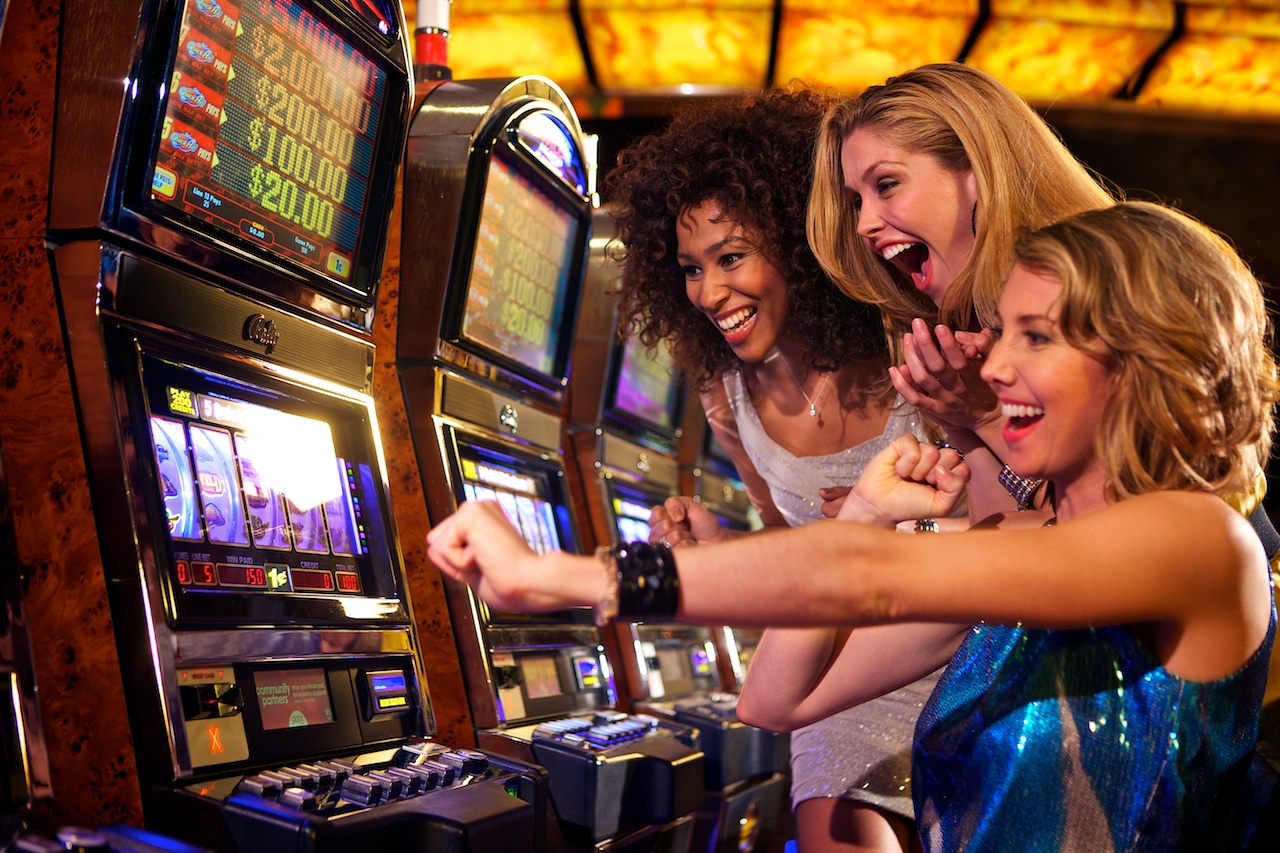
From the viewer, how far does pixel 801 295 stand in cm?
278

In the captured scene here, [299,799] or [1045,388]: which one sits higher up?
[1045,388]

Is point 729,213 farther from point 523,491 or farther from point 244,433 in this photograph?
point 244,433

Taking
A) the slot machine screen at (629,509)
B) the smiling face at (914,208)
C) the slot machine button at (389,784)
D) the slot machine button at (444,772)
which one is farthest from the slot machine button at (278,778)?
the slot machine screen at (629,509)

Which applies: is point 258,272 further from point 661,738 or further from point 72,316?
point 661,738

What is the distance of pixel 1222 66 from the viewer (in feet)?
19.9

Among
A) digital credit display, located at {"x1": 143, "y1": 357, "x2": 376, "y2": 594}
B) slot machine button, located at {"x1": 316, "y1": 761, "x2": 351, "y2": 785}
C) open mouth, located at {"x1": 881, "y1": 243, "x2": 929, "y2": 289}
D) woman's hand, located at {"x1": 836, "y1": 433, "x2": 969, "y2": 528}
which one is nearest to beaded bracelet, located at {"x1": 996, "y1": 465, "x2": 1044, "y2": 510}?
woman's hand, located at {"x1": 836, "y1": 433, "x2": 969, "y2": 528}

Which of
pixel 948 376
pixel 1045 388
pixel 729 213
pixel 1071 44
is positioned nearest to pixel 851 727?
pixel 948 376

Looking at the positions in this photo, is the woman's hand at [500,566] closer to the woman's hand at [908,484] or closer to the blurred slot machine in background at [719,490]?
the woman's hand at [908,484]

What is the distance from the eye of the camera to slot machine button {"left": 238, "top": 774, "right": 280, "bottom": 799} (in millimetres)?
1587

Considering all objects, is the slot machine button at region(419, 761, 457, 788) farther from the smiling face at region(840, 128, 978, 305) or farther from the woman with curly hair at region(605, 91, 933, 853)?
the smiling face at region(840, 128, 978, 305)

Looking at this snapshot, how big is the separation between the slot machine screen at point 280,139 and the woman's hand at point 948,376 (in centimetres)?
125

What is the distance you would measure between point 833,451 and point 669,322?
65cm

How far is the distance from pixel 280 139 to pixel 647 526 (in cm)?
222

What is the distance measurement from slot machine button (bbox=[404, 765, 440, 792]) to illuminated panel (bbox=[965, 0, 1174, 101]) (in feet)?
16.7
